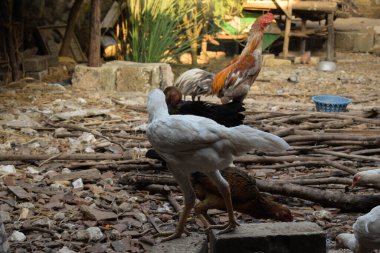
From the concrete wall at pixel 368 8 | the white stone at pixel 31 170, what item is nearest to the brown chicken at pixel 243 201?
the white stone at pixel 31 170

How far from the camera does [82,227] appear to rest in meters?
4.83

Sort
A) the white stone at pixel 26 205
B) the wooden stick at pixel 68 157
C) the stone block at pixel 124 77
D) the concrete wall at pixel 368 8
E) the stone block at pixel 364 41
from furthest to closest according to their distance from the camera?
the concrete wall at pixel 368 8 < the stone block at pixel 364 41 < the stone block at pixel 124 77 < the wooden stick at pixel 68 157 < the white stone at pixel 26 205

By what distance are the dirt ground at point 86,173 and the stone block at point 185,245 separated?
0.30m

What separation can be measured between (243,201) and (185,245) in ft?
2.30

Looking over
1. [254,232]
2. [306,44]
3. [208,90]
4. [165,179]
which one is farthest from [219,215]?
[306,44]

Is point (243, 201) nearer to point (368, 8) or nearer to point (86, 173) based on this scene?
point (86, 173)

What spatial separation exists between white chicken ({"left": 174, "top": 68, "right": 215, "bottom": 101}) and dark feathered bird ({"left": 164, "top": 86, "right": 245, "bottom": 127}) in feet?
4.09

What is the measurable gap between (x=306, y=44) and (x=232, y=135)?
1532cm

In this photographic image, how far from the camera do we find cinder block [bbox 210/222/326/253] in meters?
4.00

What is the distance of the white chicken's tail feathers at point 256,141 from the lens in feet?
12.0

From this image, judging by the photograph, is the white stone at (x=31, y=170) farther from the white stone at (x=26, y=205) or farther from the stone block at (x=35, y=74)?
the stone block at (x=35, y=74)

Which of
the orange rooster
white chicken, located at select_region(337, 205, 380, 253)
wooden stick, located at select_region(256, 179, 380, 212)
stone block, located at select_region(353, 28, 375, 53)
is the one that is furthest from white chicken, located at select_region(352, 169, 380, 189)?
stone block, located at select_region(353, 28, 375, 53)

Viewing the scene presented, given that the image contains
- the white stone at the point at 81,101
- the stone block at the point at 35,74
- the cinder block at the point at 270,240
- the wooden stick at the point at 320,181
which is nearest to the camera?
the cinder block at the point at 270,240

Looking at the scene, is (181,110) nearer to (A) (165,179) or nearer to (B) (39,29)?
(A) (165,179)
